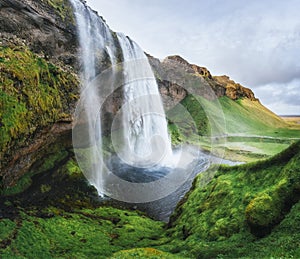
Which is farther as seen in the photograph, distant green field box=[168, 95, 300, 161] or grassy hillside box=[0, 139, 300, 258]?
distant green field box=[168, 95, 300, 161]

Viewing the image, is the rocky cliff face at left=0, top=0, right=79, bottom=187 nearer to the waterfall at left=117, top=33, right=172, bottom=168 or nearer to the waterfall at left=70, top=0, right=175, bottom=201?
the waterfall at left=70, top=0, right=175, bottom=201

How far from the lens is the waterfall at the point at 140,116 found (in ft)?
185

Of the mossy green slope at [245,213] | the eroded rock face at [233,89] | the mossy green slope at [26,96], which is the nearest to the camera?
the mossy green slope at [245,213]

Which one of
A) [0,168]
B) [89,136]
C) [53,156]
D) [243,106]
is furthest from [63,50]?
[243,106]

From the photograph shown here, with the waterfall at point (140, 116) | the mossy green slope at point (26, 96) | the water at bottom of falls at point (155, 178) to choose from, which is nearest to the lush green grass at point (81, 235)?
the water at bottom of falls at point (155, 178)

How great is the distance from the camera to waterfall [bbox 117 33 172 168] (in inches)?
2224

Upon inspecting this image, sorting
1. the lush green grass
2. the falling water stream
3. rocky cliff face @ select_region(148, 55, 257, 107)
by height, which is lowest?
the lush green grass

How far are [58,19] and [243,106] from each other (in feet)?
489

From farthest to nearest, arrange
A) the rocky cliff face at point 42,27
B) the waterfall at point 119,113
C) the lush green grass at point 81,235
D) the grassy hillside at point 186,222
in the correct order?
1. the waterfall at point 119,113
2. the rocky cliff face at point 42,27
3. the lush green grass at point 81,235
4. the grassy hillside at point 186,222

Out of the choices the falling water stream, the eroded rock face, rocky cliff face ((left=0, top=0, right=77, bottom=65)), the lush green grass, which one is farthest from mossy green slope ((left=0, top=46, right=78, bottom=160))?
the eroded rock face

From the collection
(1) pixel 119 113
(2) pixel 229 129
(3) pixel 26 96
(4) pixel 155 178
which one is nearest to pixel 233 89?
(2) pixel 229 129

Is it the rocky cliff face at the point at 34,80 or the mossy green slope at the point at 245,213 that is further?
the rocky cliff face at the point at 34,80

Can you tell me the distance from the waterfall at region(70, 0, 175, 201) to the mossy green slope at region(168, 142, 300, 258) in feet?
51.7

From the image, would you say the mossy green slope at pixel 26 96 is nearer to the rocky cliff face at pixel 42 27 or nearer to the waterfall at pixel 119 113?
the rocky cliff face at pixel 42 27
